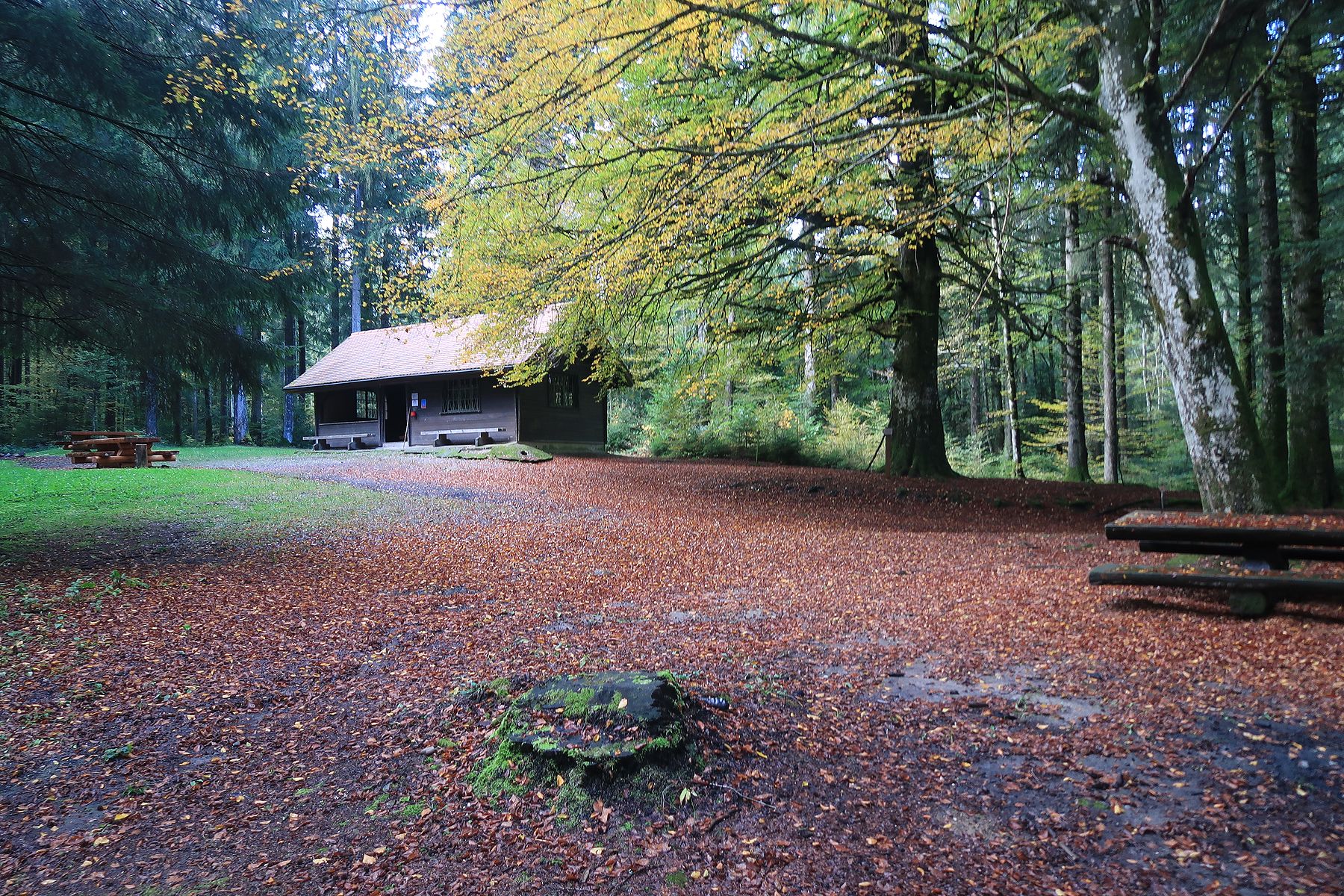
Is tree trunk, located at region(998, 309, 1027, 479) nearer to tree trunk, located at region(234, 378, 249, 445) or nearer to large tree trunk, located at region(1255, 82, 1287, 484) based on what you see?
large tree trunk, located at region(1255, 82, 1287, 484)

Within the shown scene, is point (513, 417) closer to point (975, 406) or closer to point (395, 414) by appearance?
point (395, 414)

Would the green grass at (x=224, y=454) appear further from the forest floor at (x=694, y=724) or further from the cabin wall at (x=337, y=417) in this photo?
the forest floor at (x=694, y=724)

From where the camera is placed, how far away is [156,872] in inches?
108

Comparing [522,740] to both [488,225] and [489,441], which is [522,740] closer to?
[488,225]

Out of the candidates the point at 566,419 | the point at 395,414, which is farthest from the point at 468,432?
the point at 395,414

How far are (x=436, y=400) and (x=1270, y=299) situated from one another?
24.2 metres

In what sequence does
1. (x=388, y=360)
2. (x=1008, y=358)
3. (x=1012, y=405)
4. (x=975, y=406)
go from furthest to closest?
(x=975, y=406) → (x=388, y=360) → (x=1012, y=405) → (x=1008, y=358)

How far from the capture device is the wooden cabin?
2439 cm

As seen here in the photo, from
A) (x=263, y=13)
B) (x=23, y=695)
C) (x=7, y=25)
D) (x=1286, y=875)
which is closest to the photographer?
(x=1286, y=875)

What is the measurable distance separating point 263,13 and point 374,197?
30.2m

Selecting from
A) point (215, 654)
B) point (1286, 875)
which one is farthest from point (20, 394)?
point (1286, 875)

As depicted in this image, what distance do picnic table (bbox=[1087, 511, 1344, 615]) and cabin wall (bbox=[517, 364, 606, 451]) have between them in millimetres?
18877

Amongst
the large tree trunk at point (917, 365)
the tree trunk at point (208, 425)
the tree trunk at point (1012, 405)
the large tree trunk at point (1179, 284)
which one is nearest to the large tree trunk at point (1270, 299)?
the tree trunk at point (1012, 405)

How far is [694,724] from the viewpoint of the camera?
363 cm
